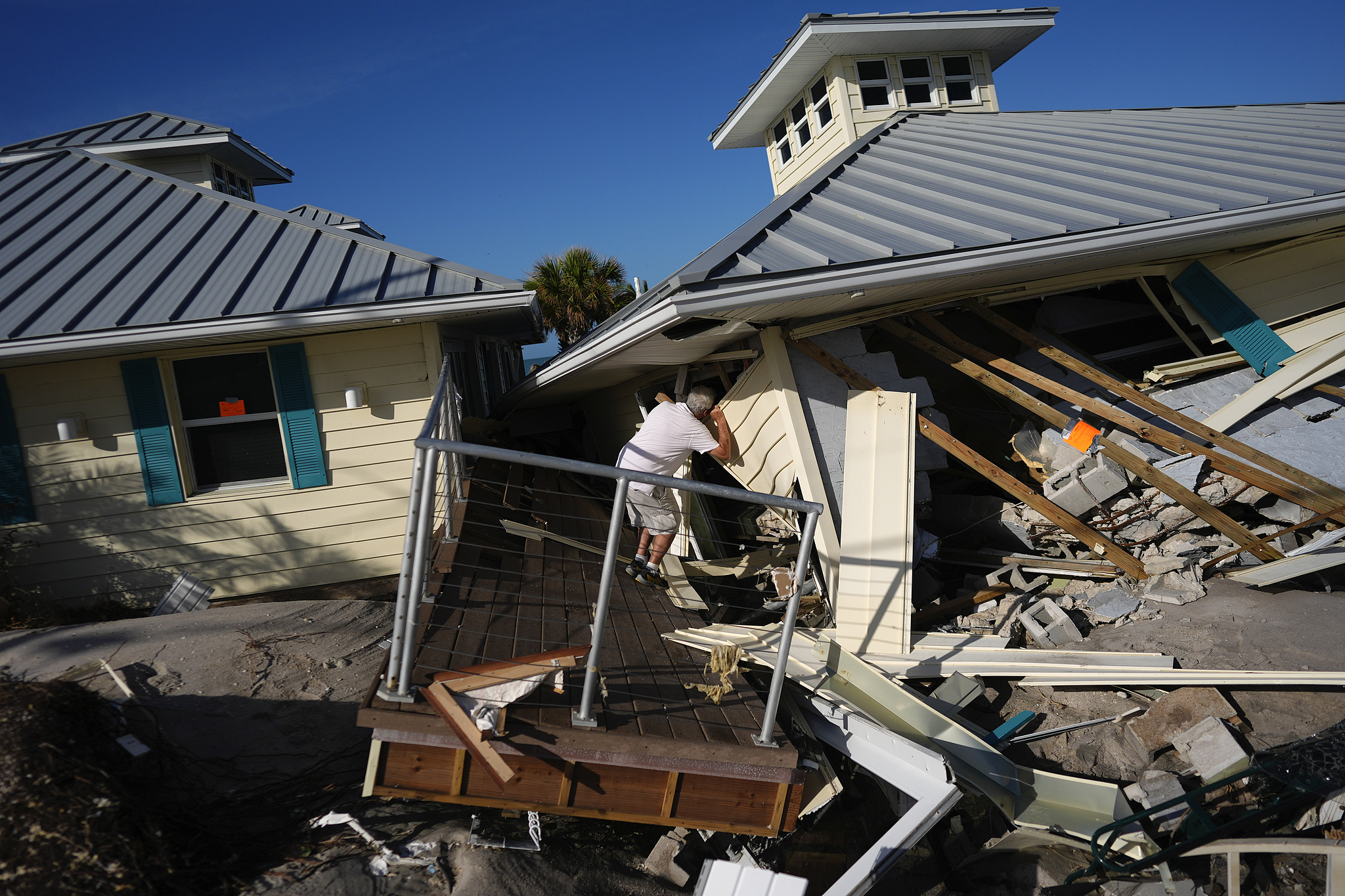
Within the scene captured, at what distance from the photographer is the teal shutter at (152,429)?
6965 millimetres

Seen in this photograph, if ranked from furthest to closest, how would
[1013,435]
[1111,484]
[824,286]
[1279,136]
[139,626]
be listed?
[1279,136] < [1013,435] < [1111,484] < [139,626] < [824,286]

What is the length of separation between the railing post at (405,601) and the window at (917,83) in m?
11.6

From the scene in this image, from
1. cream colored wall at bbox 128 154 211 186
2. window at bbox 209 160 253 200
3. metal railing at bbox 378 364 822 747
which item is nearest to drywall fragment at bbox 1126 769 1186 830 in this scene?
metal railing at bbox 378 364 822 747

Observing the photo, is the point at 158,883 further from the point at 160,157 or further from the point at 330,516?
the point at 160,157

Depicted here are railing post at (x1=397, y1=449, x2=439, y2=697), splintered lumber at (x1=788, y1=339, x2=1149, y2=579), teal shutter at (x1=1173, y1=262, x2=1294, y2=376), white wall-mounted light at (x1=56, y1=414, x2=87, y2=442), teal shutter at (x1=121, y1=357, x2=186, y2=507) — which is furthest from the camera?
teal shutter at (x1=121, y1=357, x2=186, y2=507)

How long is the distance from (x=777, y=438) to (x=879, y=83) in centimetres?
826

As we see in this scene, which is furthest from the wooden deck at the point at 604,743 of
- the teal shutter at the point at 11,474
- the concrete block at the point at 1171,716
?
the teal shutter at the point at 11,474

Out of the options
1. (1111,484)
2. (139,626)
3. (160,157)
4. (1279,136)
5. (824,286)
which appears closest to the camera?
(824,286)

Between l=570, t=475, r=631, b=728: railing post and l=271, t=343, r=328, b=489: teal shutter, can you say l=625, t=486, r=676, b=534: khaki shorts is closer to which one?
l=570, t=475, r=631, b=728: railing post

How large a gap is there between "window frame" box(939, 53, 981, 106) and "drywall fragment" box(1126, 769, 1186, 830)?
1088 centimetres

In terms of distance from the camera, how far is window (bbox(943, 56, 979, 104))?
468 inches

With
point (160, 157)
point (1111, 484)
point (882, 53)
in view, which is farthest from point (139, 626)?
point (882, 53)

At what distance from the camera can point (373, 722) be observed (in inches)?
122

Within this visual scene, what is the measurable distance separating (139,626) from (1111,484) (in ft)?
26.0
